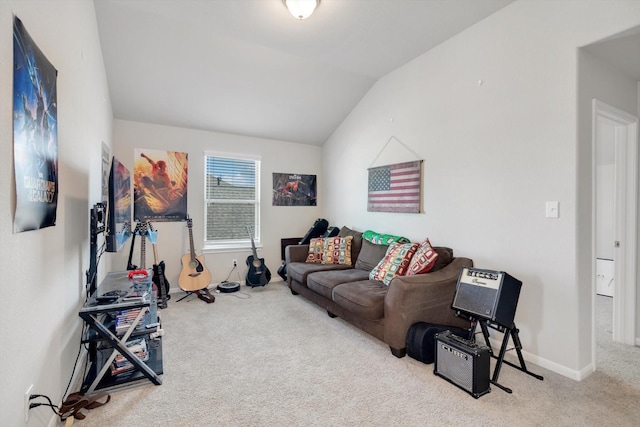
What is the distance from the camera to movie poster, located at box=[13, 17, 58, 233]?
3.94ft

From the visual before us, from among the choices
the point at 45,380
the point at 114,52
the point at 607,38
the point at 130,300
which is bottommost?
the point at 45,380

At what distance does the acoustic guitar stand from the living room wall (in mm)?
2870

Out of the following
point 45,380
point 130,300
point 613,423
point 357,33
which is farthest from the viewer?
point 357,33

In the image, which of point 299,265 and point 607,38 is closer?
point 607,38

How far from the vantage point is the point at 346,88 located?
425 cm

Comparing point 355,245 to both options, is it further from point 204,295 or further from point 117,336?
point 117,336

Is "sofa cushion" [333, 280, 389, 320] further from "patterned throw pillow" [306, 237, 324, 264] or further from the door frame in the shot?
the door frame

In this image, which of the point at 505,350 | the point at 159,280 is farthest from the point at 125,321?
the point at 505,350

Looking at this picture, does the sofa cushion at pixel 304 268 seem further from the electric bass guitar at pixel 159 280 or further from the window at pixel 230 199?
the electric bass guitar at pixel 159 280

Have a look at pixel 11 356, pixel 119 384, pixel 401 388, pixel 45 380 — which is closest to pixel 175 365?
pixel 119 384

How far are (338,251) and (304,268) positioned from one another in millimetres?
556

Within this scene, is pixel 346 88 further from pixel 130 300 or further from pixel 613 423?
pixel 613 423

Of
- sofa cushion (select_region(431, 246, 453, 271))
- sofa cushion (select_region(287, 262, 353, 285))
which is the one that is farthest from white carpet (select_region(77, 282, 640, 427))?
sofa cushion (select_region(287, 262, 353, 285))

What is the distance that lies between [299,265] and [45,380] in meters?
2.81
